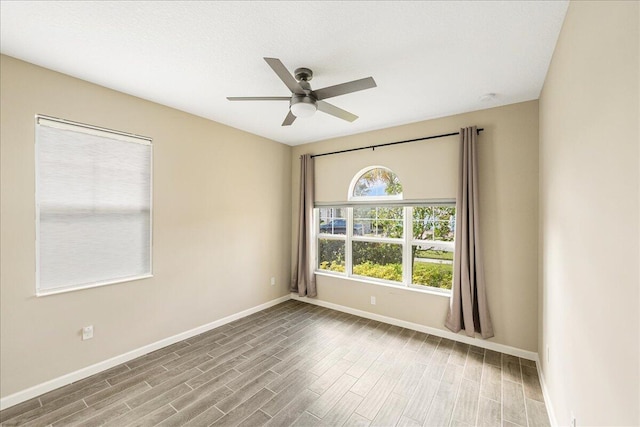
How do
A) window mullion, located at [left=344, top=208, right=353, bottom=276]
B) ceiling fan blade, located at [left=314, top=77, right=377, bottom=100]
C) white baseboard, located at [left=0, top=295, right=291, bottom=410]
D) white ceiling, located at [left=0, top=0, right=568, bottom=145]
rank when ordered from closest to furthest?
white ceiling, located at [left=0, top=0, right=568, bottom=145] < ceiling fan blade, located at [left=314, top=77, right=377, bottom=100] < white baseboard, located at [left=0, top=295, right=291, bottom=410] < window mullion, located at [left=344, top=208, right=353, bottom=276]

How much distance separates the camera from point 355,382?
2.50 meters

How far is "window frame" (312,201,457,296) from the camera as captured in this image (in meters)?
3.61

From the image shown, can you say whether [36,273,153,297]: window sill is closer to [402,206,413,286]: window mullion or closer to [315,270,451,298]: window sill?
[315,270,451,298]: window sill

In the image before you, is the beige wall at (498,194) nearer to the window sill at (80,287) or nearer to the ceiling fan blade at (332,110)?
the ceiling fan blade at (332,110)

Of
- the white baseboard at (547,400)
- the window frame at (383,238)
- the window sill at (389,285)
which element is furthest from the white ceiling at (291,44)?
the white baseboard at (547,400)

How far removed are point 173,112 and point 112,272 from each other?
6.21 feet

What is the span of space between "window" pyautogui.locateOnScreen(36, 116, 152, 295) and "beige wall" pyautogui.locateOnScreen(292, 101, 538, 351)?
3127 millimetres

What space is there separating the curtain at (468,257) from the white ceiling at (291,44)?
631 mm

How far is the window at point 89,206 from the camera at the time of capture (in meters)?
2.36

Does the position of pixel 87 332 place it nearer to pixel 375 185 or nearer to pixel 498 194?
pixel 375 185

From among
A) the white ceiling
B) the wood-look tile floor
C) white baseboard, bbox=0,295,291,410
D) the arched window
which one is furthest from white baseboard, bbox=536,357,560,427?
white baseboard, bbox=0,295,291,410

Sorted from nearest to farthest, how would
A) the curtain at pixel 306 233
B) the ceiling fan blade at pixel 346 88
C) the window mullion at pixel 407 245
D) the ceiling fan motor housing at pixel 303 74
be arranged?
the ceiling fan blade at pixel 346 88, the ceiling fan motor housing at pixel 303 74, the window mullion at pixel 407 245, the curtain at pixel 306 233

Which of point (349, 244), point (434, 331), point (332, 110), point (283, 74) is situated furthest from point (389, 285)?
point (283, 74)

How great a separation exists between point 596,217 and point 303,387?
238 cm
